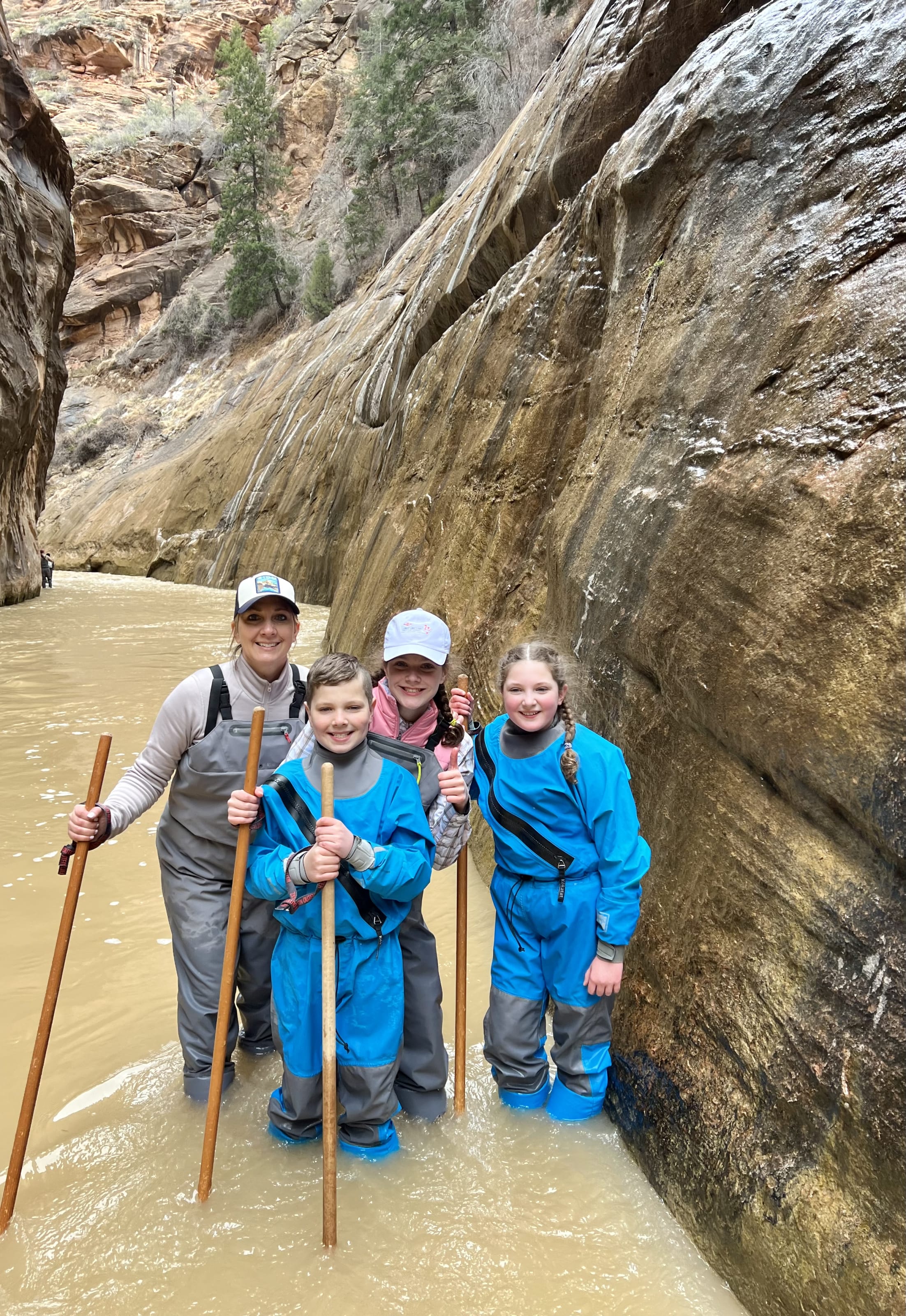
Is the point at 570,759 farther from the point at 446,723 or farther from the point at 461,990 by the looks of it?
the point at 461,990

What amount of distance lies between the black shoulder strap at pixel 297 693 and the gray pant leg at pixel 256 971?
586 millimetres

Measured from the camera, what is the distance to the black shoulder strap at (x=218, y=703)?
8.38ft

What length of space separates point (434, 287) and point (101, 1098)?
11337mm

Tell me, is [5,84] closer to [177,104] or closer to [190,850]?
[190,850]

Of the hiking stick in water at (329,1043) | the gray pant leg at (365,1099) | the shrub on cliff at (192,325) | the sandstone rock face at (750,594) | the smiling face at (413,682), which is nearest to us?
the sandstone rock face at (750,594)

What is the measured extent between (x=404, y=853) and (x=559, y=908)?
0.54 m

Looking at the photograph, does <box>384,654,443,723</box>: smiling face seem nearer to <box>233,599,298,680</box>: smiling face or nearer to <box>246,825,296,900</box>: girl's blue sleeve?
<box>233,599,298,680</box>: smiling face

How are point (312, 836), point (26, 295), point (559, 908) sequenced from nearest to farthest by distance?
point (312, 836) < point (559, 908) < point (26, 295)

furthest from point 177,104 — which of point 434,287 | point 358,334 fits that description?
point 434,287

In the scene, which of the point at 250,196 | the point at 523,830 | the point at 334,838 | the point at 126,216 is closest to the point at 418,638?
the point at 523,830

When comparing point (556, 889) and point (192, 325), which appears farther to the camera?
point (192, 325)

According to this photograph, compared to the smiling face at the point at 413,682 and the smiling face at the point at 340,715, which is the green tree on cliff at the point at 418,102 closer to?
the smiling face at the point at 413,682

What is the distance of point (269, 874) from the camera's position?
222 centimetres

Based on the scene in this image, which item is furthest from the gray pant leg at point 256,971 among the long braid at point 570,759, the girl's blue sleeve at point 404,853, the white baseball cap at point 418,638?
the long braid at point 570,759
